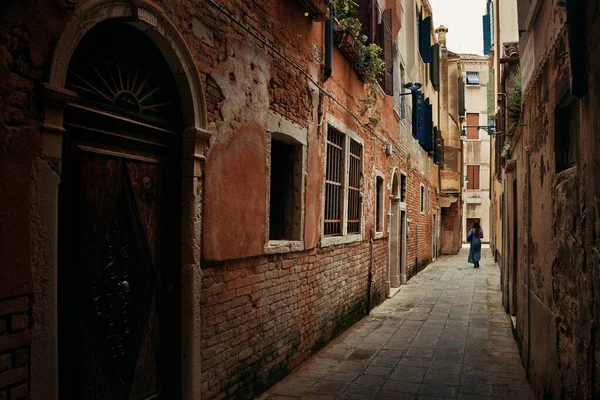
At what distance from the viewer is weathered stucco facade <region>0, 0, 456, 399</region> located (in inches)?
97.0

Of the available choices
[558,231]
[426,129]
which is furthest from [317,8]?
[426,129]

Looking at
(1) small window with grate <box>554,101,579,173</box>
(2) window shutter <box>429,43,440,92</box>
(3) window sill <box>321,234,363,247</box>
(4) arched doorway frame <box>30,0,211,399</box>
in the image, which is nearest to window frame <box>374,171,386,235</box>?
(3) window sill <box>321,234,363,247</box>

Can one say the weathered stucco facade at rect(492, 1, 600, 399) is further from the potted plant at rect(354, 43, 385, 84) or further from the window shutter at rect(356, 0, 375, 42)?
the window shutter at rect(356, 0, 375, 42)

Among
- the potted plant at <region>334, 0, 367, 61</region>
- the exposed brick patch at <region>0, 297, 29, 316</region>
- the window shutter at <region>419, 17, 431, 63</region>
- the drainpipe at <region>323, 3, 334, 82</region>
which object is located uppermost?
the window shutter at <region>419, 17, 431, 63</region>

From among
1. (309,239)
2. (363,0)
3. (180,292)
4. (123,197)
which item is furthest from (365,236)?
(123,197)

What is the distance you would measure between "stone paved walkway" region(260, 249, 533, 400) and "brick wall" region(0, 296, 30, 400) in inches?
118

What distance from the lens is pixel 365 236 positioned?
956 centimetres

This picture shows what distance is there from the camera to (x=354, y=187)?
8.98 m

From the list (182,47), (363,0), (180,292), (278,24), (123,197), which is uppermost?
(363,0)

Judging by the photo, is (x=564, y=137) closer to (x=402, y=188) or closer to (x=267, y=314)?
(x=267, y=314)

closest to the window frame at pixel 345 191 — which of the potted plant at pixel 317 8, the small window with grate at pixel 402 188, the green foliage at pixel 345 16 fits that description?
the potted plant at pixel 317 8

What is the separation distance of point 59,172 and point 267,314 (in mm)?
3110

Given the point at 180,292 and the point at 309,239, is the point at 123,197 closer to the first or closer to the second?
the point at 180,292

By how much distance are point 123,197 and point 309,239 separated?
333cm
